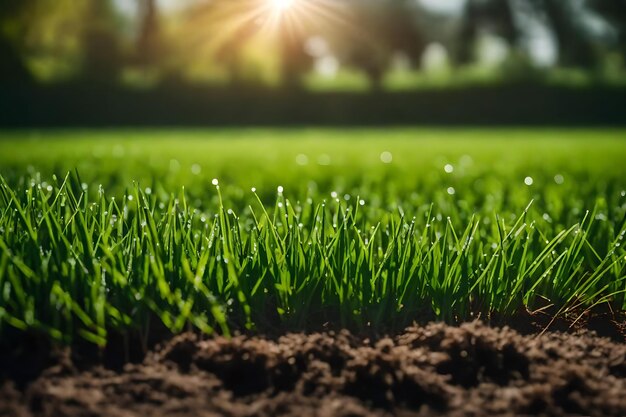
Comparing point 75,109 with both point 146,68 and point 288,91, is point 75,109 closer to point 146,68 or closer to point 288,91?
point 146,68

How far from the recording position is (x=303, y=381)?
1.36m

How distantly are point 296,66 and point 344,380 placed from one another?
24591 millimetres

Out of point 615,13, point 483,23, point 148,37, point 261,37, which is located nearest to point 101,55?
point 148,37

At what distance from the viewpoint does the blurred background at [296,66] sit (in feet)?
74.0

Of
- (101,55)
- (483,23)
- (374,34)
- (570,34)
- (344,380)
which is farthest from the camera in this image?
(483,23)

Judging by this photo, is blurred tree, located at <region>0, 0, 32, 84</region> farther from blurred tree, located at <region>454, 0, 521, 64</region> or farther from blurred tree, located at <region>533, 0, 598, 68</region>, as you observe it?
A: blurred tree, located at <region>533, 0, 598, 68</region>

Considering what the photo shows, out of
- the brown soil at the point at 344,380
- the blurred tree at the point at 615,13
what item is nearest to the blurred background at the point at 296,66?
the blurred tree at the point at 615,13

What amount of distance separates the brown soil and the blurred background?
18.2m

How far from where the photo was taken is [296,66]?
25.2 meters

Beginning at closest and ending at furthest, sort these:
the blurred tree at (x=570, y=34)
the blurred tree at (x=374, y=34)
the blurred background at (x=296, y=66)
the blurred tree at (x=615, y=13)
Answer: the blurred background at (x=296, y=66) < the blurred tree at (x=374, y=34) < the blurred tree at (x=570, y=34) < the blurred tree at (x=615, y=13)

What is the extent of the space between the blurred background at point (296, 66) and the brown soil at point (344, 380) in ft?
59.7

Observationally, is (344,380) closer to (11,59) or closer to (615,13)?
(11,59)

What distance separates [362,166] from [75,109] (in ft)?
61.1

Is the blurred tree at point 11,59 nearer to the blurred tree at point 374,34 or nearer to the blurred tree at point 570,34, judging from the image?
the blurred tree at point 374,34
